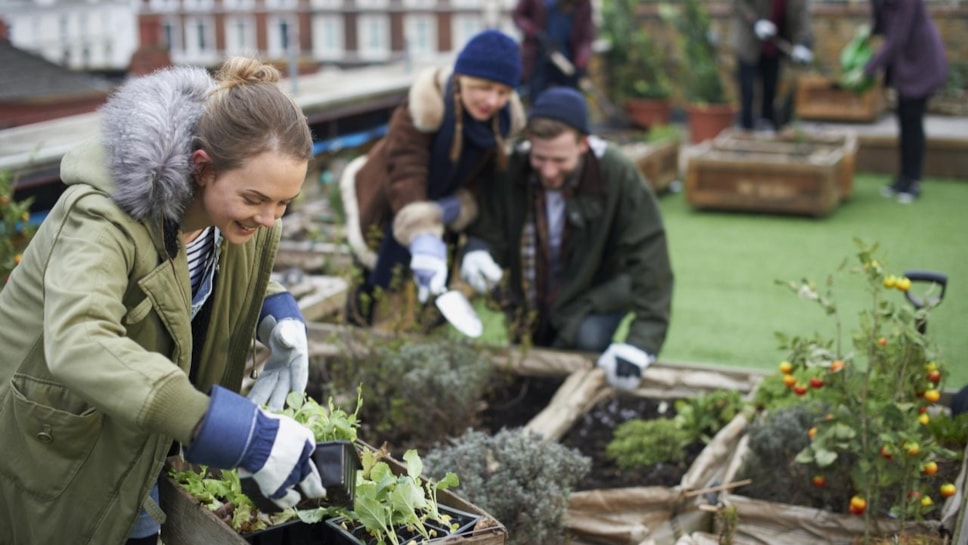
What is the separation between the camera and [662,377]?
4336mm

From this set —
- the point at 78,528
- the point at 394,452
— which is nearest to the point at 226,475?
the point at 78,528

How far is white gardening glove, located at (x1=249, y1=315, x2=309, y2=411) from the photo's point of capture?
2.57 m

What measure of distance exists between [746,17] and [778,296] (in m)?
3.96

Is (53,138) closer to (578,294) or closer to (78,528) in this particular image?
(578,294)

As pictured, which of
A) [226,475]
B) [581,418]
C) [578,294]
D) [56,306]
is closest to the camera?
[56,306]

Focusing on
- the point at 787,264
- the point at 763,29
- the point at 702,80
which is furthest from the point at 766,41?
the point at 787,264

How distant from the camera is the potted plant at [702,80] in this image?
1066 centimetres

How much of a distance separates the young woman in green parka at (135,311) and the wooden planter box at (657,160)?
6376 mm

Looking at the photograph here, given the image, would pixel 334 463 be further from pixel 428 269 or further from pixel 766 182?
pixel 766 182

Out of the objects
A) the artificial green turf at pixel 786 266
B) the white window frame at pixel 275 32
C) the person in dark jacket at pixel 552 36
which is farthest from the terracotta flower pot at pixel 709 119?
the white window frame at pixel 275 32

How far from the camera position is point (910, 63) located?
8.30 m

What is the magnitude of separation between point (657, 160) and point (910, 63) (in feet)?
6.34

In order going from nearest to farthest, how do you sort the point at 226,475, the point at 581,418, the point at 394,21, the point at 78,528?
the point at 78,528 < the point at 226,475 < the point at 581,418 < the point at 394,21

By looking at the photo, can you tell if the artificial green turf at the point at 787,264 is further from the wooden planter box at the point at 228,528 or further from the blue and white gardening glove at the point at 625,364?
Answer: the wooden planter box at the point at 228,528
